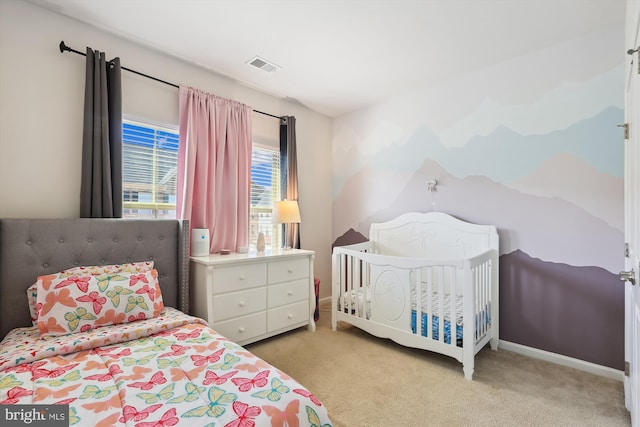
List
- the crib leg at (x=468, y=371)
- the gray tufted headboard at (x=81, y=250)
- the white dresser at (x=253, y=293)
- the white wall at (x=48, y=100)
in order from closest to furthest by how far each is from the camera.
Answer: the gray tufted headboard at (x=81, y=250), the white wall at (x=48, y=100), the crib leg at (x=468, y=371), the white dresser at (x=253, y=293)

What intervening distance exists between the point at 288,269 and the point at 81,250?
1.54 metres

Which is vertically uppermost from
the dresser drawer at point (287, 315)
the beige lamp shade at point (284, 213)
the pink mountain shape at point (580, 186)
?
the pink mountain shape at point (580, 186)

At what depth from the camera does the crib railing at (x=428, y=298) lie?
2172mm

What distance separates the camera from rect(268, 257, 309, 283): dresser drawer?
106 inches

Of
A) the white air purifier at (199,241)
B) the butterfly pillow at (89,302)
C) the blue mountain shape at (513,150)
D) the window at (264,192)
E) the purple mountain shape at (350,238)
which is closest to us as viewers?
the butterfly pillow at (89,302)

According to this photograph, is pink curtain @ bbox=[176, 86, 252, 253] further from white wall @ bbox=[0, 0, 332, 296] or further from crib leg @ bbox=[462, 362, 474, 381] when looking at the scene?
crib leg @ bbox=[462, 362, 474, 381]

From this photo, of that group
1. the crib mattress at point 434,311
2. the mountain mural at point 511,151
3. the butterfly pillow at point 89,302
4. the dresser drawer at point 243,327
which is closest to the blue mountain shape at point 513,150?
the mountain mural at point 511,151

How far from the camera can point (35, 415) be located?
0.99m

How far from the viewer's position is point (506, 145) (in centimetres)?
263

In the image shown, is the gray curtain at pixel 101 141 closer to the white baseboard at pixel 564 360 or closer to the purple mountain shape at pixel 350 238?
the purple mountain shape at pixel 350 238

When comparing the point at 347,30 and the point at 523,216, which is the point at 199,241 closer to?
the point at 347,30

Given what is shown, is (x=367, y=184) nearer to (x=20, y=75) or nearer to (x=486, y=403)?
(x=486, y=403)

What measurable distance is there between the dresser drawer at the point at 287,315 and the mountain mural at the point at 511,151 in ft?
5.90

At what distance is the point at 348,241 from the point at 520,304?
1.89 metres
